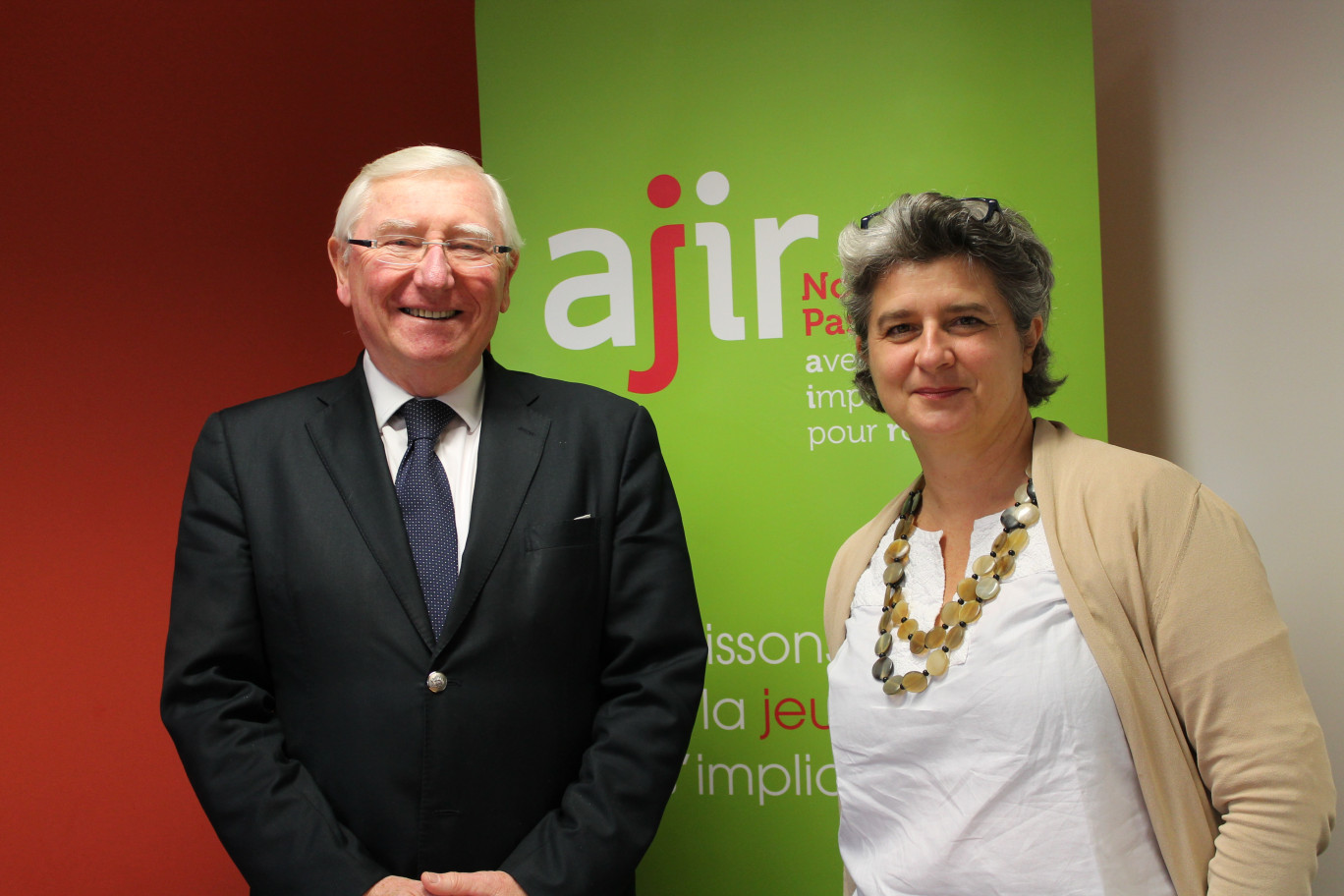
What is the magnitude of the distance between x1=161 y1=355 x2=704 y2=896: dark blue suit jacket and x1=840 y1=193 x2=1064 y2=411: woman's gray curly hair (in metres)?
0.64

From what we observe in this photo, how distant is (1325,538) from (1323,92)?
104cm

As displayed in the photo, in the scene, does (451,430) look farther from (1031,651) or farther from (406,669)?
(1031,651)

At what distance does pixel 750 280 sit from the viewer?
2.42 m

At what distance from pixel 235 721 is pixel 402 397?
64 centimetres

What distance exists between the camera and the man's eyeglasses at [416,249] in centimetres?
170

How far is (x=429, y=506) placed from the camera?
169 cm

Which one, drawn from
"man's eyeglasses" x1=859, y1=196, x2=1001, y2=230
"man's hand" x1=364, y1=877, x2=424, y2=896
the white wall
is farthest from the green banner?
"man's hand" x1=364, y1=877, x2=424, y2=896

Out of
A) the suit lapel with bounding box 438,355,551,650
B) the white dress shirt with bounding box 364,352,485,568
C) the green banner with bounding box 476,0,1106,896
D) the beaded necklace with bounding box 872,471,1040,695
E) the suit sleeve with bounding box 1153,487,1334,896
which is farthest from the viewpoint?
the green banner with bounding box 476,0,1106,896

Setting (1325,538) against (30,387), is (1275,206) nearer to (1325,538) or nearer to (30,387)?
(1325,538)

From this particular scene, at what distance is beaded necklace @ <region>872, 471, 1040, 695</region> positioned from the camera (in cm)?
141

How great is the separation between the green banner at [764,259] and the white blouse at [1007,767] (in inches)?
35.9

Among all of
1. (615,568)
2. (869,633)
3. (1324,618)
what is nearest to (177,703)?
(615,568)

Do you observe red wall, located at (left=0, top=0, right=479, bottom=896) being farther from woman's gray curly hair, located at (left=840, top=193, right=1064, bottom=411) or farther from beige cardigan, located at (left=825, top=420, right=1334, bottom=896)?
beige cardigan, located at (left=825, top=420, right=1334, bottom=896)

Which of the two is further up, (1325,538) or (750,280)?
(750,280)
